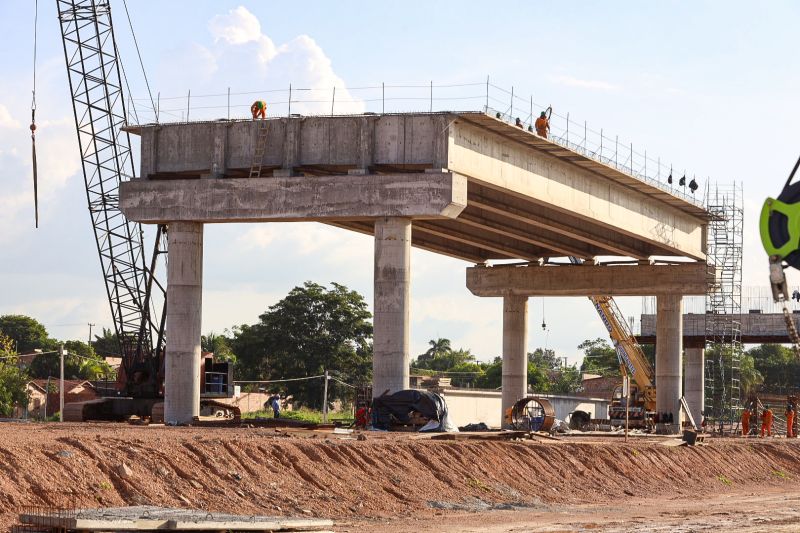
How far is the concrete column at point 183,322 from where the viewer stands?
54.6 m

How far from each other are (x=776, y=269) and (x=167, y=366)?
46.5m

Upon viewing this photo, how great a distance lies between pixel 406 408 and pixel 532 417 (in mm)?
10974

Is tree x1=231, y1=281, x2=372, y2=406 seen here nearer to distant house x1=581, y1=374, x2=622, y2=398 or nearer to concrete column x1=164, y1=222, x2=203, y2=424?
distant house x1=581, y1=374, x2=622, y2=398

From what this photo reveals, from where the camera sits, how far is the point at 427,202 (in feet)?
168

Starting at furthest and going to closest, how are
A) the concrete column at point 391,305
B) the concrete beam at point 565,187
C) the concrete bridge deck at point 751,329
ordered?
the concrete bridge deck at point 751,329
the concrete beam at point 565,187
the concrete column at point 391,305

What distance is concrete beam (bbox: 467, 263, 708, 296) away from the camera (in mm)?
77375

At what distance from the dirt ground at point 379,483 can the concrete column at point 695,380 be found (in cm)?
4724

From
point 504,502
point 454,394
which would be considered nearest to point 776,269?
point 504,502

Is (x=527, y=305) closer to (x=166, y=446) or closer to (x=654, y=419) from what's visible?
(x=654, y=419)

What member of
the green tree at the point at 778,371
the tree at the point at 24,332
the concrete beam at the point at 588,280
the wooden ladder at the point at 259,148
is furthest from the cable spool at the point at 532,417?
the tree at the point at 24,332

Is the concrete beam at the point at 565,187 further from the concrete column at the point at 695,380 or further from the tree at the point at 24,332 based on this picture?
the tree at the point at 24,332

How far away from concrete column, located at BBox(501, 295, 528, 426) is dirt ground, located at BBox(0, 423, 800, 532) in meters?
32.6

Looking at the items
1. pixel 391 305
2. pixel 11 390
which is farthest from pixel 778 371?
pixel 391 305

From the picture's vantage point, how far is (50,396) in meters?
102
